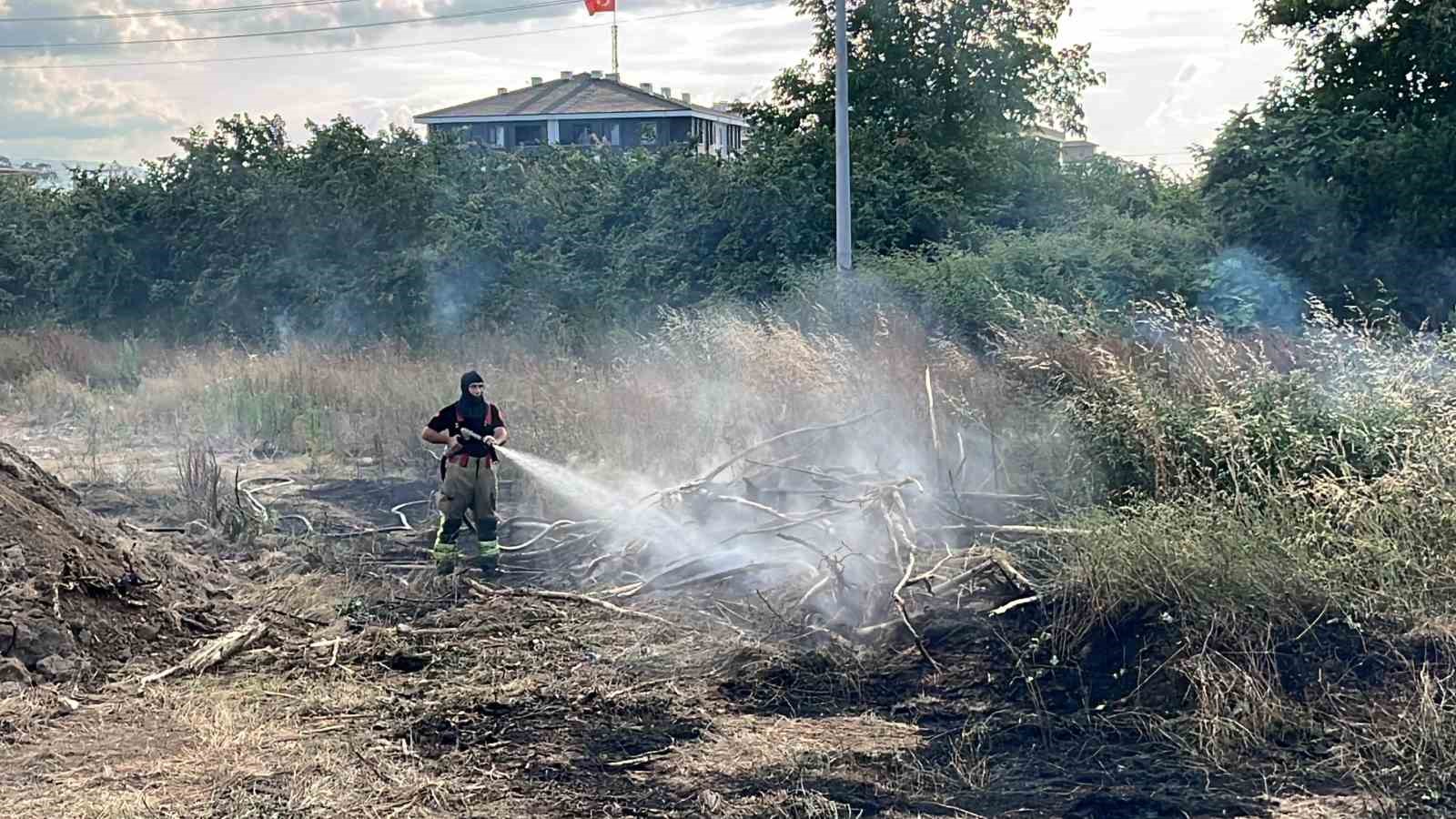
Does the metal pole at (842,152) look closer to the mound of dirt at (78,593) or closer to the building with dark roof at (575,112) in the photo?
the mound of dirt at (78,593)

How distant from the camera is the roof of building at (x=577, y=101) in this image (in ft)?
176

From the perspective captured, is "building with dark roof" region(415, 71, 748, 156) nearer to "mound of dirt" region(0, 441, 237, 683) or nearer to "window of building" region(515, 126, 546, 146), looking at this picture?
"window of building" region(515, 126, 546, 146)

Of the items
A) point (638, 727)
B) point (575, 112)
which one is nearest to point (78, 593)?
point (638, 727)

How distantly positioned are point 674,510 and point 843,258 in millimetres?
7050

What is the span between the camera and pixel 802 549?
862cm

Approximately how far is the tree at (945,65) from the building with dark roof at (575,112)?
98.7 feet

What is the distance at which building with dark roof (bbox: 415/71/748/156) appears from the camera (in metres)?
53.6

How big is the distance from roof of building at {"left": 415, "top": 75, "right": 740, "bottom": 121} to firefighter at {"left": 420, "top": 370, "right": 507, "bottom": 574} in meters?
45.3

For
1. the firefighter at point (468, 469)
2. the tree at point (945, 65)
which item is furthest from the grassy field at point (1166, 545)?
the tree at point (945, 65)

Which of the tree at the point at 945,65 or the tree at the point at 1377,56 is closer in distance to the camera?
the tree at the point at 1377,56

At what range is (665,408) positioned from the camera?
12.1 m

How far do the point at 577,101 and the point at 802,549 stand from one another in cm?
4846

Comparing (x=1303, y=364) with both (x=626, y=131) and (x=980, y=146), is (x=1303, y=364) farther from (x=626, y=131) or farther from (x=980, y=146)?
(x=626, y=131)

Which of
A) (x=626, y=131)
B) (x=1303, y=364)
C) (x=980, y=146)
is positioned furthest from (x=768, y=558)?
(x=626, y=131)
